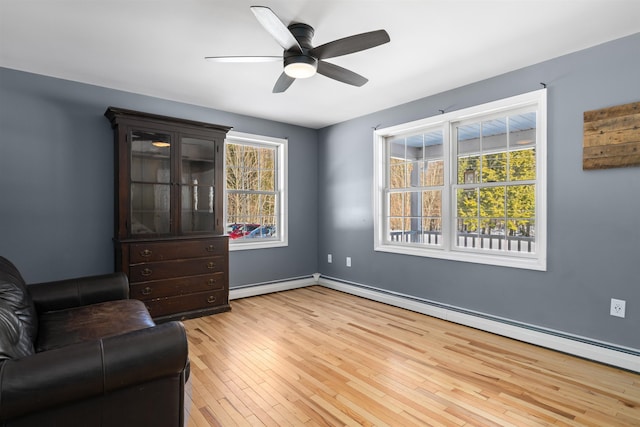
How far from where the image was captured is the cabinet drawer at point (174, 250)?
3.41 m

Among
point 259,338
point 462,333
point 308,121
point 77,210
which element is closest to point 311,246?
point 308,121

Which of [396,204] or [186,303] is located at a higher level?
[396,204]

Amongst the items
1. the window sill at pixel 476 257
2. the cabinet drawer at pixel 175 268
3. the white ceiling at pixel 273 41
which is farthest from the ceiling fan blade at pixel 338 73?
the cabinet drawer at pixel 175 268

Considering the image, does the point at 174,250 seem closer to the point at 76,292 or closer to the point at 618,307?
the point at 76,292

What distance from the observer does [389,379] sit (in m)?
2.39

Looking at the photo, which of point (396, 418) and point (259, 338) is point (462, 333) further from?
point (259, 338)

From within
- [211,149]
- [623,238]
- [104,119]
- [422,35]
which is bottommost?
[623,238]

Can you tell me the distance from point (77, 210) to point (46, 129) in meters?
0.84

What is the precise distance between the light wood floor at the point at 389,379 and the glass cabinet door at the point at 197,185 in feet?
3.76

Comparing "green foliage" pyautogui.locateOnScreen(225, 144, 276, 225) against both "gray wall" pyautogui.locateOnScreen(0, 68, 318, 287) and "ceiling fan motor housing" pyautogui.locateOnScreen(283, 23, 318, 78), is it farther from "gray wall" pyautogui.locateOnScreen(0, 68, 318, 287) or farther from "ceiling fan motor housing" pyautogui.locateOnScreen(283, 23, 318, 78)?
"ceiling fan motor housing" pyautogui.locateOnScreen(283, 23, 318, 78)

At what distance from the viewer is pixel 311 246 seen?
5.43m

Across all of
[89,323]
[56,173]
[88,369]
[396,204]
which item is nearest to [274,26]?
[88,369]

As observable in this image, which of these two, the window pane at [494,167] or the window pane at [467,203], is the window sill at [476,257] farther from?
the window pane at [494,167]

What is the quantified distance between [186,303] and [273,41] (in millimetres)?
2847
